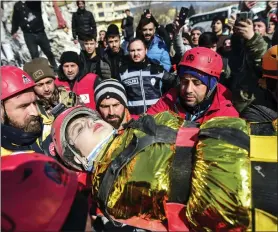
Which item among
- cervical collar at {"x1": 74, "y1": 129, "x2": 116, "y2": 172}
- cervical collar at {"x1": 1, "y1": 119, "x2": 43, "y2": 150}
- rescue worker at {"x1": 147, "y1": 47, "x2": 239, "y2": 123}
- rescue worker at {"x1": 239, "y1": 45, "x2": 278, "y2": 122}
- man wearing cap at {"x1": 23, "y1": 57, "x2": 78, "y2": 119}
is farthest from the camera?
man wearing cap at {"x1": 23, "y1": 57, "x2": 78, "y2": 119}

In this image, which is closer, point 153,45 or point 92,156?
point 92,156

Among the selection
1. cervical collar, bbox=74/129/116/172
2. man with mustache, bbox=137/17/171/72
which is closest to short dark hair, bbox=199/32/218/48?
man with mustache, bbox=137/17/171/72

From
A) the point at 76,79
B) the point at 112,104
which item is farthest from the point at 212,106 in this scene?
the point at 76,79

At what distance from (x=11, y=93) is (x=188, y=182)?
1.95 metres

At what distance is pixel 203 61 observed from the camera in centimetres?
315

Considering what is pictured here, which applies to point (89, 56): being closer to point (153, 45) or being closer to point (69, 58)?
point (69, 58)

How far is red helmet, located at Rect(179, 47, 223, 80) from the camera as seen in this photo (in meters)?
3.13

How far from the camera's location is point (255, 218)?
1.49 metres

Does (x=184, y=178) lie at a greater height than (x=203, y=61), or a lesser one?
lesser

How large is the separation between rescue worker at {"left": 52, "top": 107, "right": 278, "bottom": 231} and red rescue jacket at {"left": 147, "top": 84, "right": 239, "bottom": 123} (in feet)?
3.85

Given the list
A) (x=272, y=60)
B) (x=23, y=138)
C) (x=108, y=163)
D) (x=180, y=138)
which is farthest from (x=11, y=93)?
(x=272, y=60)

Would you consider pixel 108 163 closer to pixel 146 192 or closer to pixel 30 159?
pixel 146 192

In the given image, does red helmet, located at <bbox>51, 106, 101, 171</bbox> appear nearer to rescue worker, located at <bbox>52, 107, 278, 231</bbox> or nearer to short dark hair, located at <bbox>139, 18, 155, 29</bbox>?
rescue worker, located at <bbox>52, 107, 278, 231</bbox>

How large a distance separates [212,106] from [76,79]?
2409 mm
